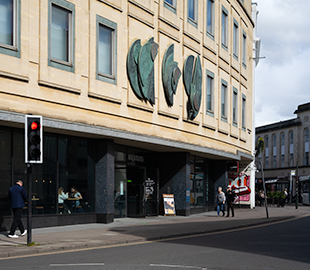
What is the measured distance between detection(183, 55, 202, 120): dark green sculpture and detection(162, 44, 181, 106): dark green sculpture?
117 centimetres

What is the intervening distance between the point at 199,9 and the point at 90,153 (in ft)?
37.6

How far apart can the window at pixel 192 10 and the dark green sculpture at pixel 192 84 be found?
2060mm

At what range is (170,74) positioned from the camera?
23859mm

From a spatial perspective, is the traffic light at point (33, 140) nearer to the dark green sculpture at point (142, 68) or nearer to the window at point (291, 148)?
the dark green sculpture at point (142, 68)

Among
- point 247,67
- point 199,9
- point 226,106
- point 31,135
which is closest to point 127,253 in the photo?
point 31,135

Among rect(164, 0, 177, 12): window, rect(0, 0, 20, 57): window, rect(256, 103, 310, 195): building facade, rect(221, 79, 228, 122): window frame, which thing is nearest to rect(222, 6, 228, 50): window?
rect(221, 79, 228, 122): window frame

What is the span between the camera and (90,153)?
20391 mm

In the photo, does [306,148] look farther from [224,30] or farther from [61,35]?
[61,35]

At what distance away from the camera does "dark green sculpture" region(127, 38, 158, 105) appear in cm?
2125

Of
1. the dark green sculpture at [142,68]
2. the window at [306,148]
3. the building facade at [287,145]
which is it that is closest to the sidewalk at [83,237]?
the dark green sculpture at [142,68]

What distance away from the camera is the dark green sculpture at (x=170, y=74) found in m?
23.5

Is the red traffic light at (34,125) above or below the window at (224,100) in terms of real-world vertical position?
below

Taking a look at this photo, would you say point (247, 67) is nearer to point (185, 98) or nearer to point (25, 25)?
point (185, 98)

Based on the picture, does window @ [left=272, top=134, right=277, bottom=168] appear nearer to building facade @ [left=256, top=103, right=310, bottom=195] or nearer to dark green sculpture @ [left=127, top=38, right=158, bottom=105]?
building facade @ [left=256, top=103, right=310, bottom=195]
